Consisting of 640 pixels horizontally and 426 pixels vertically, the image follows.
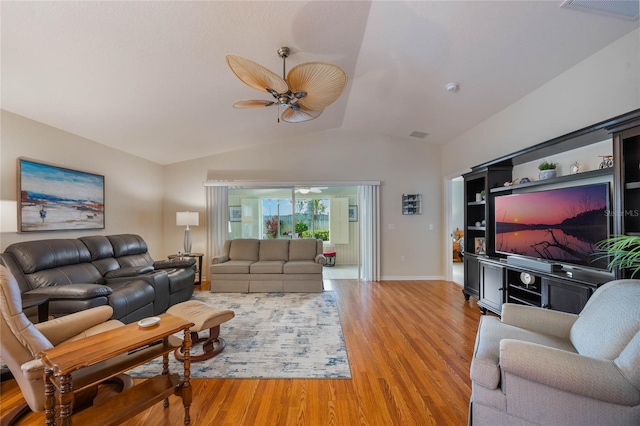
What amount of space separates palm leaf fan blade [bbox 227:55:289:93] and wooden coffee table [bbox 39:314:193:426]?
179 cm

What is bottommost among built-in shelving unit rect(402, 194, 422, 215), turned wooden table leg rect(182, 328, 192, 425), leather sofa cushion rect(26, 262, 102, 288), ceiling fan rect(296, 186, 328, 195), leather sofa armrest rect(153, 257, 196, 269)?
Answer: turned wooden table leg rect(182, 328, 192, 425)

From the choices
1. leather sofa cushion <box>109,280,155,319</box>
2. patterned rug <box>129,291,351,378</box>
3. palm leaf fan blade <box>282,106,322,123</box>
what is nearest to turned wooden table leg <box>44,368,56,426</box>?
patterned rug <box>129,291,351,378</box>

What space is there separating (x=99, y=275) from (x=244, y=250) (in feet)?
7.47

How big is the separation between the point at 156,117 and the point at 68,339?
107 inches

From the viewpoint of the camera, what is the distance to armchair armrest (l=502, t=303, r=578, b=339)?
5.61ft

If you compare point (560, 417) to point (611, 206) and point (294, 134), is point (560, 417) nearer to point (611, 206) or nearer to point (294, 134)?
point (611, 206)

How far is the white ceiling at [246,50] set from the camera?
6.34 feet

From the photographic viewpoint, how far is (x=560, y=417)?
1.20m

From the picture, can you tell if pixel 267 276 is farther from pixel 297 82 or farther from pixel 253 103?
pixel 297 82

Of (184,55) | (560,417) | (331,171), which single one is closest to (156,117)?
(184,55)

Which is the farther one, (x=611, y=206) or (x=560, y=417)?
(x=611, y=206)

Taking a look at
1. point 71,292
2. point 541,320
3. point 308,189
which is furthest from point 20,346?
point 308,189

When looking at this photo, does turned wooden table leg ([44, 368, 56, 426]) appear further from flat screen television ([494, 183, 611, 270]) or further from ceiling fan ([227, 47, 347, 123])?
flat screen television ([494, 183, 611, 270])

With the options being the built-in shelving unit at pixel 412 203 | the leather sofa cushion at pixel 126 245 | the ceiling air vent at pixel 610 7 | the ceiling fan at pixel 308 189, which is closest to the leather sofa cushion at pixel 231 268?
the leather sofa cushion at pixel 126 245
